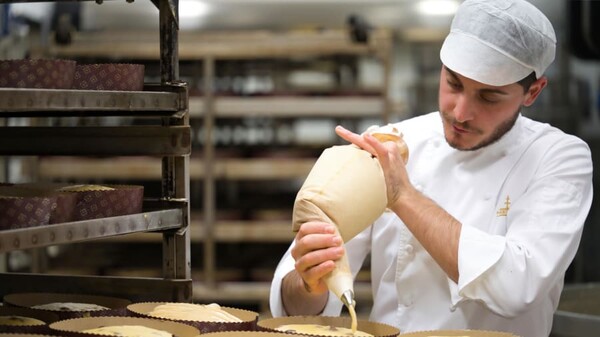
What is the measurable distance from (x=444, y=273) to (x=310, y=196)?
0.67 meters

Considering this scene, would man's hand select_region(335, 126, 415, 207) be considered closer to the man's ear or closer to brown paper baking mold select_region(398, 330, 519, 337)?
brown paper baking mold select_region(398, 330, 519, 337)

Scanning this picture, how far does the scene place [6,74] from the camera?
141 centimetres

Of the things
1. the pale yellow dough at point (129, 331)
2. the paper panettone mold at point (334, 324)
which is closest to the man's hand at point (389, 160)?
the paper panettone mold at point (334, 324)

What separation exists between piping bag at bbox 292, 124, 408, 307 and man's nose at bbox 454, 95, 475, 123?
415 millimetres

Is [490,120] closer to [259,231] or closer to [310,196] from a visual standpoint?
[310,196]

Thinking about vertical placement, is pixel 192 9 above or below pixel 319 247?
above

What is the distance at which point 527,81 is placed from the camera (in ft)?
6.86

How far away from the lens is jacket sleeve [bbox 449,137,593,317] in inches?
74.0

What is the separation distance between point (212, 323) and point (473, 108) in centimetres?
83

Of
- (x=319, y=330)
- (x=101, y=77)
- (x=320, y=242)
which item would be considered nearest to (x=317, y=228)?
(x=320, y=242)

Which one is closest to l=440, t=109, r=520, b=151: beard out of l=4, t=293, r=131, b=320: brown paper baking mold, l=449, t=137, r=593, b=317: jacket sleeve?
l=449, t=137, r=593, b=317: jacket sleeve

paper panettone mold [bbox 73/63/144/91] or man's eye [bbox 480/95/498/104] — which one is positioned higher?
paper panettone mold [bbox 73/63/144/91]

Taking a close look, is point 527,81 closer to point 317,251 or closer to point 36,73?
point 317,251

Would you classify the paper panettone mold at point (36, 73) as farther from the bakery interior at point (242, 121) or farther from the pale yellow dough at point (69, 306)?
the bakery interior at point (242, 121)
